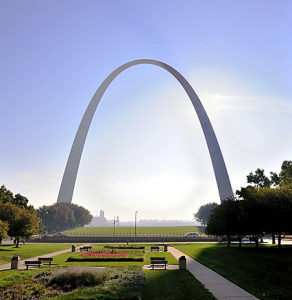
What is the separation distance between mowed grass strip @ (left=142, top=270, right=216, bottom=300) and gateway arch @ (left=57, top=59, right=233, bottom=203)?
4305 cm

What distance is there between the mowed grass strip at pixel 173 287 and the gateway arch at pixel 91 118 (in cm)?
4305

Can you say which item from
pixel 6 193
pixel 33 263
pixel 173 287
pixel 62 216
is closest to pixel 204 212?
pixel 62 216

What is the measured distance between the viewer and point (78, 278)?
14.0 metres

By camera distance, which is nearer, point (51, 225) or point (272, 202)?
point (272, 202)

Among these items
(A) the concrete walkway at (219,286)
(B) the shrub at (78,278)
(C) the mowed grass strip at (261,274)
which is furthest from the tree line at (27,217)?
(C) the mowed grass strip at (261,274)

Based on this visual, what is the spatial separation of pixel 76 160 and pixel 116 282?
2360 inches

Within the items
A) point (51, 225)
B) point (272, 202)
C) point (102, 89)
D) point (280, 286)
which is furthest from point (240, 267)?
point (51, 225)

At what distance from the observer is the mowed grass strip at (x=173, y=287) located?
12210 millimetres

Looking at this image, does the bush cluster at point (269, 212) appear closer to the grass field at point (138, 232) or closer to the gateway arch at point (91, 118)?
the gateway arch at point (91, 118)

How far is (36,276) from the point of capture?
15.9 metres

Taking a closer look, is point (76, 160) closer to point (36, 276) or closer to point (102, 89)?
point (102, 89)

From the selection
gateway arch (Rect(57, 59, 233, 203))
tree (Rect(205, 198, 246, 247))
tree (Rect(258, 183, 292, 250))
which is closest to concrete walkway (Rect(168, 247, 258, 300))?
tree (Rect(258, 183, 292, 250))

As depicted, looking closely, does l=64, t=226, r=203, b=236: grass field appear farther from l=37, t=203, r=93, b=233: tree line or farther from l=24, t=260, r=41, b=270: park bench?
l=24, t=260, r=41, b=270: park bench

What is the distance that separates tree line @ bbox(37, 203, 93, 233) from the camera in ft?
357
